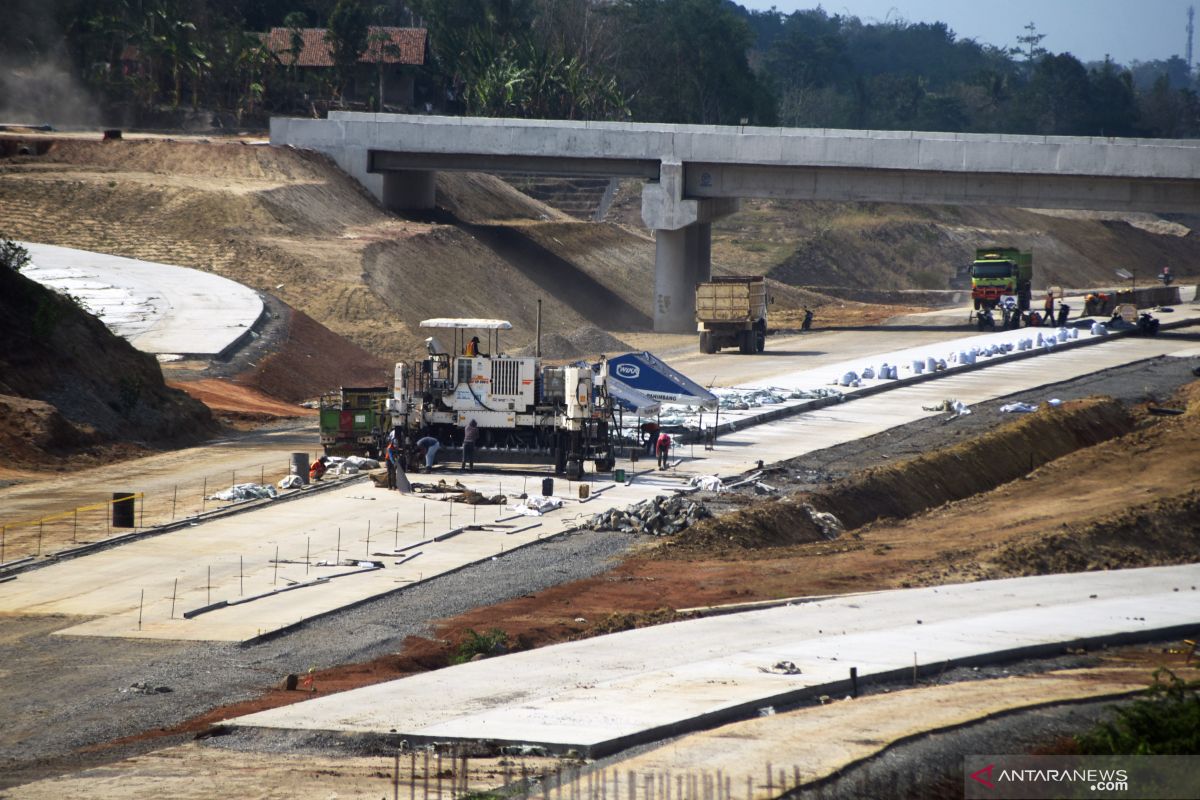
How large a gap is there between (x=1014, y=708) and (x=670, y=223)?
59.0 metres

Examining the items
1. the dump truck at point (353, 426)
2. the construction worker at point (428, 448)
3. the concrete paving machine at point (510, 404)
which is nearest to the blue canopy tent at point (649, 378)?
the concrete paving machine at point (510, 404)

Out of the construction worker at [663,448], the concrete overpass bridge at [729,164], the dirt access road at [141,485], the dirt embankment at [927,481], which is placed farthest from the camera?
the concrete overpass bridge at [729,164]

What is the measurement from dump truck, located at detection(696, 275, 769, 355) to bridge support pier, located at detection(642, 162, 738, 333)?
910 cm

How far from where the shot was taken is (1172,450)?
40.3m

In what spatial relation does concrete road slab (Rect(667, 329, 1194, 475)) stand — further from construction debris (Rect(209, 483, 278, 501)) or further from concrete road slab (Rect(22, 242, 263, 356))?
concrete road slab (Rect(22, 242, 263, 356))

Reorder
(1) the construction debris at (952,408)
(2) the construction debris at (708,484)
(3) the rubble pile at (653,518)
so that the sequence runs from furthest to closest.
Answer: (1) the construction debris at (952,408)
(2) the construction debris at (708,484)
(3) the rubble pile at (653,518)

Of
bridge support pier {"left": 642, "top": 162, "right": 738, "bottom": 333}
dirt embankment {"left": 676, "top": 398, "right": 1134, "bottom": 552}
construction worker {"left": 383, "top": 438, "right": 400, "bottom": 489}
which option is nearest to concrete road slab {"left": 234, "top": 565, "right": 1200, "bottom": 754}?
dirt embankment {"left": 676, "top": 398, "right": 1134, "bottom": 552}

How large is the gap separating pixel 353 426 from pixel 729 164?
40.0m

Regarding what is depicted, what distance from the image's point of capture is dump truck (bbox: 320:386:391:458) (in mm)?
38322

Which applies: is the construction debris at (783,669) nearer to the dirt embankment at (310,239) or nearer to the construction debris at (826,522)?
the construction debris at (826,522)

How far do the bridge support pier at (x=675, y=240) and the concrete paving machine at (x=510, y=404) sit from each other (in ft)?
130

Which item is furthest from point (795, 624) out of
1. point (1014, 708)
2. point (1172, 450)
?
point (1172, 450)

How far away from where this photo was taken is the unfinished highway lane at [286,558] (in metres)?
23.9

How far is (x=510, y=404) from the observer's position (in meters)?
36.2
